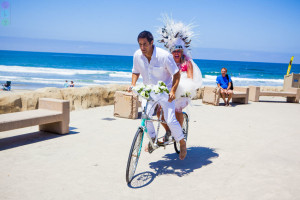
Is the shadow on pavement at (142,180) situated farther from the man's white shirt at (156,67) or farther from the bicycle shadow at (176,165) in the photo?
the man's white shirt at (156,67)

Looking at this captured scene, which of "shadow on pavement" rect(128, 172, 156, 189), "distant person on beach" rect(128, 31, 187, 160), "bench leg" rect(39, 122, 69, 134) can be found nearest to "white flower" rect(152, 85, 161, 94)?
"distant person on beach" rect(128, 31, 187, 160)

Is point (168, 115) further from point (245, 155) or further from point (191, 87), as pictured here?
point (245, 155)

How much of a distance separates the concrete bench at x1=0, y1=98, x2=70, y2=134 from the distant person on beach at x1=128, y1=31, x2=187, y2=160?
6.44ft

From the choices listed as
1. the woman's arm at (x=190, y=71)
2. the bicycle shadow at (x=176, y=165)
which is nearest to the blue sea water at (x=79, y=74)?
the bicycle shadow at (x=176, y=165)

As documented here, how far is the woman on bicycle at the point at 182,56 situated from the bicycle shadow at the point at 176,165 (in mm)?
422

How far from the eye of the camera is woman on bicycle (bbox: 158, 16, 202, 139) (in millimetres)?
4035

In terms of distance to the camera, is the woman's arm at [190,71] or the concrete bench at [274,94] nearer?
the woman's arm at [190,71]

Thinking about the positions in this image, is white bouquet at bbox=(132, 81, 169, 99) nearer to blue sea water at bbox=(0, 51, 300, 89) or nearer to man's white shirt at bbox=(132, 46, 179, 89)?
man's white shirt at bbox=(132, 46, 179, 89)

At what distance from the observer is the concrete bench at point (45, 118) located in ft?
14.4

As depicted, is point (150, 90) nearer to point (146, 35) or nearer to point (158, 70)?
point (158, 70)

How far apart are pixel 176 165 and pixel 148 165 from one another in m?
0.41

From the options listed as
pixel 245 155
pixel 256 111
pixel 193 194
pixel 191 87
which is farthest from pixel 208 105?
pixel 193 194

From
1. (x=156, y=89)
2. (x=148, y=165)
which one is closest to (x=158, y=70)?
(x=156, y=89)

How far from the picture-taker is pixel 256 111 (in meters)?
9.22
